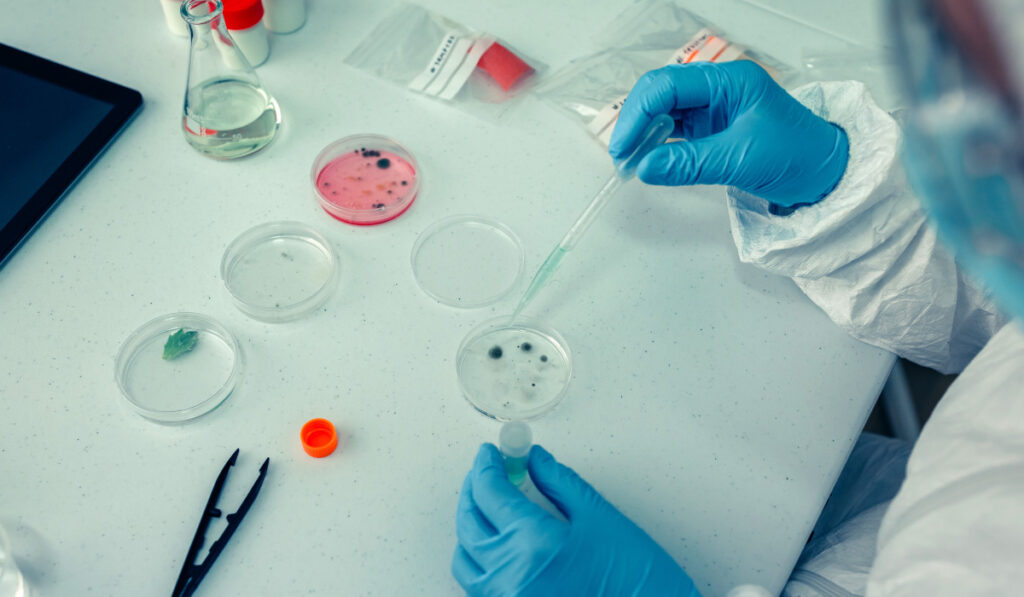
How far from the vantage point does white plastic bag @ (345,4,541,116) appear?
4.54 feet

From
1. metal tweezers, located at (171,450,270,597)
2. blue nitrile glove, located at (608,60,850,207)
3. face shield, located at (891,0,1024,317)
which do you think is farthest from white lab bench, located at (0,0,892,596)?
face shield, located at (891,0,1024,317)

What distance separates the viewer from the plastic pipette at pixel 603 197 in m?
1.16

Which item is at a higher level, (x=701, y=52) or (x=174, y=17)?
(x=701, y=52)

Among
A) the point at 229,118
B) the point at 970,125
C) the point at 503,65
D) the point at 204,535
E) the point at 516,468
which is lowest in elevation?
the point at 204,535

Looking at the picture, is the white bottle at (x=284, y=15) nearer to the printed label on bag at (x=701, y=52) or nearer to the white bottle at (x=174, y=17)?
the white bottle at (x=174, y=17)

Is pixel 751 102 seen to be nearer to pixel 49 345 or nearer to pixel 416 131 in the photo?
pixel 416 131

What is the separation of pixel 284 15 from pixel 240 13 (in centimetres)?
14

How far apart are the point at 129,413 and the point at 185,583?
271 millimetres

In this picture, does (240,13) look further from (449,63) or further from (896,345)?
(896,345)

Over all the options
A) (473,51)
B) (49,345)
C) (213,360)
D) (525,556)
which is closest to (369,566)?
(525,556)

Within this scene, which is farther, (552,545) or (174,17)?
(174,17)

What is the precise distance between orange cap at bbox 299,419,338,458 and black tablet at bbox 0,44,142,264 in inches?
22.7

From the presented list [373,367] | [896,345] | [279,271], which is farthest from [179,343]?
[896,345]

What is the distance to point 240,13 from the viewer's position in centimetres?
129
